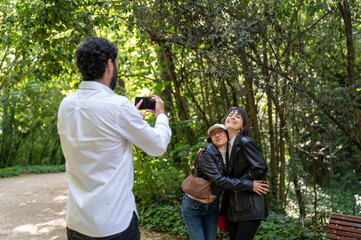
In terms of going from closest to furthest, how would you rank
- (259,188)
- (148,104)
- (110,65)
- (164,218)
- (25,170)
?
(110,65), (148,104), (259,188), (164,218), (25,170)

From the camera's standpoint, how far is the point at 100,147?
5.85 feet

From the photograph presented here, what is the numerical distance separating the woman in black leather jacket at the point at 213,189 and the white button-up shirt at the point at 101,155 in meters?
1.48

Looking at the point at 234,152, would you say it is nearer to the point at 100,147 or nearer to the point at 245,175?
the point at 245,175

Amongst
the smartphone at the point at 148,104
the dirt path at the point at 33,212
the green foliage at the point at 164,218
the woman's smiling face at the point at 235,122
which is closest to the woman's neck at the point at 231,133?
the woman's smiling face at the point at 235,122

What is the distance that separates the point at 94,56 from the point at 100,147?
474 millimetres

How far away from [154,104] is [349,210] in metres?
8.58

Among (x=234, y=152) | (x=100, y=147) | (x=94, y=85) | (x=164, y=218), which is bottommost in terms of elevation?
(x=164, y=218)

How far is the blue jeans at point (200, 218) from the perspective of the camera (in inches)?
133

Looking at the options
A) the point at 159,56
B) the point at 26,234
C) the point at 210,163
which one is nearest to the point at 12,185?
the point at 26,234

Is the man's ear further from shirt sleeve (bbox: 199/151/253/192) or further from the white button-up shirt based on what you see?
shirt sleeve (bbox: 199/151/253/192)

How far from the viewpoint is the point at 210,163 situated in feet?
10.7

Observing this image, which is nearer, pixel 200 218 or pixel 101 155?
pixel 101 155

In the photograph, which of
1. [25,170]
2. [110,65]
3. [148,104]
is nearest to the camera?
[110,65]

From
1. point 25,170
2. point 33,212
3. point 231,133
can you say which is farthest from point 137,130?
point 25,170
